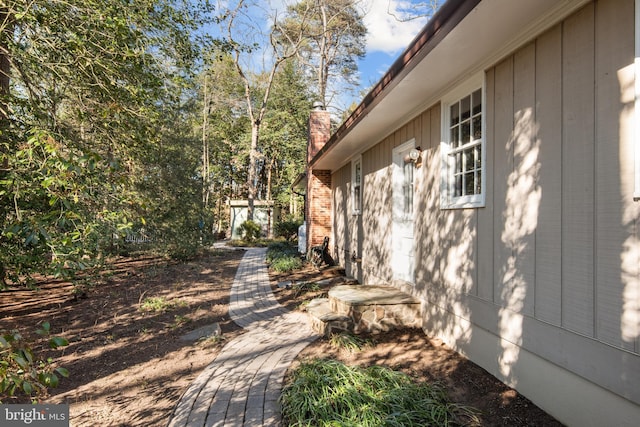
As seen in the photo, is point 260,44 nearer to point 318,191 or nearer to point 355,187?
point 318,191

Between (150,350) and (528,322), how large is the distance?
407 cm

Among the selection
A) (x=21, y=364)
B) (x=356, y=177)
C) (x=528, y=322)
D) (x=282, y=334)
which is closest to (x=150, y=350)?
(x=282, y=334)

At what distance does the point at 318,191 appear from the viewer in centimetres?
1146

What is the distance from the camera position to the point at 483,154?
11.2 feet

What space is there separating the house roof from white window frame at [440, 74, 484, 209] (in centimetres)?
11

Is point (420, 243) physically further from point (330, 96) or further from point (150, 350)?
point (330, 96)

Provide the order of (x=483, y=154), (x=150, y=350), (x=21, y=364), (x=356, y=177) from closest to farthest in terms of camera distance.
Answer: (x=21, y=364) < (x=483, y=154) < (x=150, y=350) < (x=356, y=177)

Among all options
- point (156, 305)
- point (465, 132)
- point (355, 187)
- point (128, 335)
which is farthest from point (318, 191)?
point (465, 132)

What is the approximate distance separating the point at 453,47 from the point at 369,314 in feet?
10.2

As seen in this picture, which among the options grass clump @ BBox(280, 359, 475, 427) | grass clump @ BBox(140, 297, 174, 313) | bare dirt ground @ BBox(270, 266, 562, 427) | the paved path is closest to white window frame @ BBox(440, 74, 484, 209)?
bare dirt ground @ BBox(270, 266, 562, 427)

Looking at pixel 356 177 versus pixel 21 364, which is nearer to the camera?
pixel 21 364

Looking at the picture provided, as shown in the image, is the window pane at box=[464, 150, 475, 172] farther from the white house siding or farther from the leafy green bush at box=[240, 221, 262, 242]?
the leafy green bush at box=[240, 221, 262, 242]

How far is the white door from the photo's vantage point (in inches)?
212

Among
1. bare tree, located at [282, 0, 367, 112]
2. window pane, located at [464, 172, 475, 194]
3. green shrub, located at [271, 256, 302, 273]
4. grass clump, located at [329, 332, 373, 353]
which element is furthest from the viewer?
bare tree, located at [282, 0, 367, 112]
